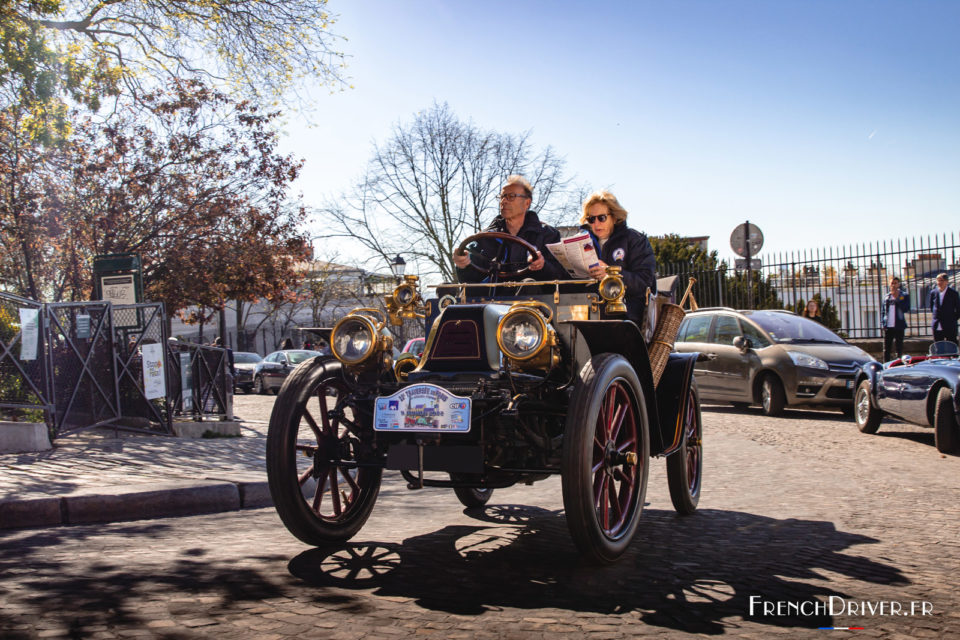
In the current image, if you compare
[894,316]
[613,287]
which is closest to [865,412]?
[894,316]

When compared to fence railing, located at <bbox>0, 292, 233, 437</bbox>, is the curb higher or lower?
lower

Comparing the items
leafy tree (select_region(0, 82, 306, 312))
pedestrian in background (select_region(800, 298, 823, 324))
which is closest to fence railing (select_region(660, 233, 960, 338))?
pedestrian in background (select_region(800, 298, 823, 324))

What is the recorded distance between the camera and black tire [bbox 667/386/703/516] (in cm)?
545

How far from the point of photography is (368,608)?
11.2 ft

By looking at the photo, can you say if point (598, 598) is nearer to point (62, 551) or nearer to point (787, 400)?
point (62, 551)

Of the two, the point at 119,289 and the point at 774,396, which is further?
the point at 774,396

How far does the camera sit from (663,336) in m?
5.61

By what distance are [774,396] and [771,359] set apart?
0.57 meters

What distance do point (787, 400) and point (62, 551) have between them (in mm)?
10959

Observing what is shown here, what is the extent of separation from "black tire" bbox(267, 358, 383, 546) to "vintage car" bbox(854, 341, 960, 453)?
656 centimetres

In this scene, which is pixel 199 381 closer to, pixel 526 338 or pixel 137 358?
pixel 137 358

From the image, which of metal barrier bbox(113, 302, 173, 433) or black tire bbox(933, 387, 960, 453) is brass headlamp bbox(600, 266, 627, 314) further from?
metal barrier bbox(113, 302, 173, 433)

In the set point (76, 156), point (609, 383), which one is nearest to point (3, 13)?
point (76, 156)

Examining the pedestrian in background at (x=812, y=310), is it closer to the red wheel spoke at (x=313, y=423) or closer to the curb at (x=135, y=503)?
the curb at (x=135, y=503)
